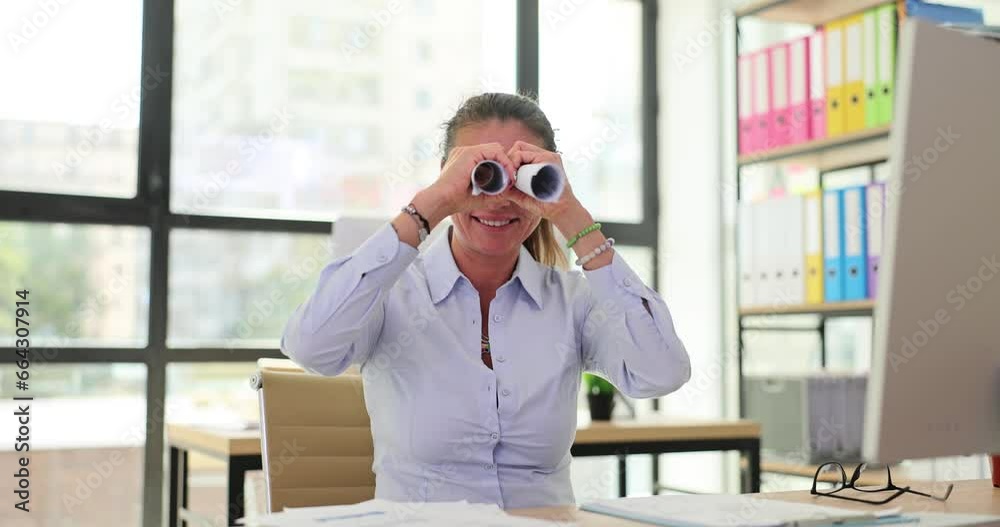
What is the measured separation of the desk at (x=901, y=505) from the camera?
1.15m

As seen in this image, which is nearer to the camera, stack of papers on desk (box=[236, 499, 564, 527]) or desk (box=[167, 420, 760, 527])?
stack of papers on desk (box=[236, 499, 564, 527])

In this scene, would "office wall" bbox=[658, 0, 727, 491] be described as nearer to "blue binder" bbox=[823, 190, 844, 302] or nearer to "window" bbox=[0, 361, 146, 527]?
"blue binder" bbox=[823, 190, 844, 302]

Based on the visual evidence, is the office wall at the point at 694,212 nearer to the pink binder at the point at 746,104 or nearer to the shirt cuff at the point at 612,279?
the pink binder at the point at 746,104

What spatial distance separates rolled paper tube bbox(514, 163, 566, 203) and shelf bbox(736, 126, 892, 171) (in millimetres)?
1734

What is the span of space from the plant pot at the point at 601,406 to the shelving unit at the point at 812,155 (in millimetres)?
670

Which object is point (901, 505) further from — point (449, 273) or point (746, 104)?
point (746, 104)

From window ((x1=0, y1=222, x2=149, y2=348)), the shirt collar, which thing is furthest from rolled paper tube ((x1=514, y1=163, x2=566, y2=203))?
window ((x1=0, y1=222, x2=149, y2=348))

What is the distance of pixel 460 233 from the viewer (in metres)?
1.67

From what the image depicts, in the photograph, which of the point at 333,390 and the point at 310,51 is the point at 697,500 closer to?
the point at 333,390

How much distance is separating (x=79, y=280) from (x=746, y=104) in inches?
89.8

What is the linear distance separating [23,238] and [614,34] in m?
2.41

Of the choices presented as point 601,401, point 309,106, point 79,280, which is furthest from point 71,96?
point 601,401

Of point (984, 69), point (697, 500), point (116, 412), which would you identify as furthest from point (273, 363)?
point (116, 412)

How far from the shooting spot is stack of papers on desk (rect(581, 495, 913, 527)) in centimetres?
110
